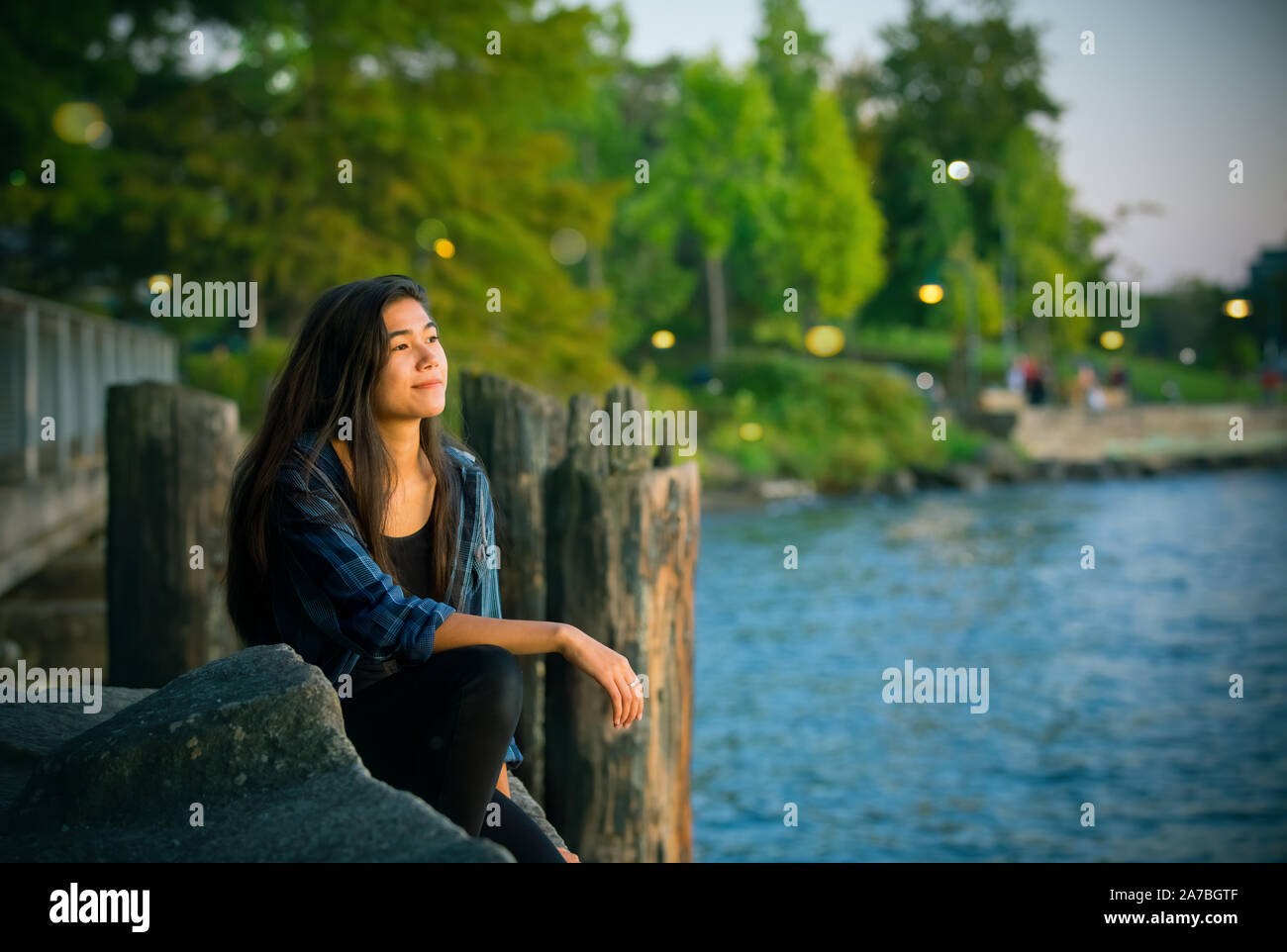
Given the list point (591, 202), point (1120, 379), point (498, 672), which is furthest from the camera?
point (1120, 379)

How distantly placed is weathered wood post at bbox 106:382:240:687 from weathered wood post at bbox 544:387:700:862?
1.69m

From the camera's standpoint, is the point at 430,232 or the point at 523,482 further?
the point at 430,232

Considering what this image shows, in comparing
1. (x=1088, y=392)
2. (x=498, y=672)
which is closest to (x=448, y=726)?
(x=498, y=672)

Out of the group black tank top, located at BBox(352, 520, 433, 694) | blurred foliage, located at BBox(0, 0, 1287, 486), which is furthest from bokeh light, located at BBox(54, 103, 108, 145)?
black tank top, located at BBox(352, 520, 433, 694)

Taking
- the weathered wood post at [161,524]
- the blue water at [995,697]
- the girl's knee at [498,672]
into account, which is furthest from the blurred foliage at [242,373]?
the girl's knee at [498,672]

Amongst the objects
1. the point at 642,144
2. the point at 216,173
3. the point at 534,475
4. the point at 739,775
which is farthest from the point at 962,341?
the point at 534,475

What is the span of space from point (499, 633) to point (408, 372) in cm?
68

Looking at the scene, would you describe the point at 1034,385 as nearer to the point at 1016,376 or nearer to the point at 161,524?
the point at 1016,376

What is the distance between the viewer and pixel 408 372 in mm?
3465

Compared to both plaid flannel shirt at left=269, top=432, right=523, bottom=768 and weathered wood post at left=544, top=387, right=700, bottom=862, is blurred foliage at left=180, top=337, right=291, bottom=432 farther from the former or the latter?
plaid flannel shirt at left=269, top=432, right=523, bottom=768

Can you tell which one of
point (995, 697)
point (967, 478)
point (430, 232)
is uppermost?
point (430, 232)

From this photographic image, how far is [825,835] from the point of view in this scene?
12.4 metres

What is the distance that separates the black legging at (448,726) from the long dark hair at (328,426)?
1.06ft
